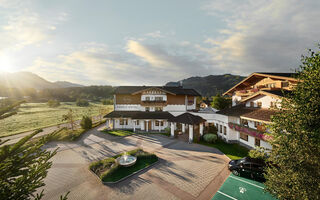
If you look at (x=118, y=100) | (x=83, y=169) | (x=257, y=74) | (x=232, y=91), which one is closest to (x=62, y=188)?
(x=83, y=169)

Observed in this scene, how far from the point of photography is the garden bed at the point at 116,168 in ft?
40.5

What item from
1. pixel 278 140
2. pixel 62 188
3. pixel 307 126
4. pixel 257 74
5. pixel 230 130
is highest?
pixel 257 74

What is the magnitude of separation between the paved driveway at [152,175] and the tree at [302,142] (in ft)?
19.1

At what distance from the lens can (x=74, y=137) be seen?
23.5m

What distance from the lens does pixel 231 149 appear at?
1891 cm

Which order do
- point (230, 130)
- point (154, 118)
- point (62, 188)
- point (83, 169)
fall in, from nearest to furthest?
point (62, 188) < point (83, 169) < point (230, 130) < point (154, 118)

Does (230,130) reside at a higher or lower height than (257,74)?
lower

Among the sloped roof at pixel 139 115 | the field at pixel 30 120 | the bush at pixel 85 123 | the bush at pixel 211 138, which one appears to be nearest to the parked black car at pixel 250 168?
the bush at pixel 211 138

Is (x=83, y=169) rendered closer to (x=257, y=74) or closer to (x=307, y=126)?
(x=307, y=126)

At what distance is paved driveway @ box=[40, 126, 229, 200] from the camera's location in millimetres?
10469

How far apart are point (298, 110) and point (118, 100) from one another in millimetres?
31015

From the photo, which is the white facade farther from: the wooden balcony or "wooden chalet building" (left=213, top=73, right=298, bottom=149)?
the wooden balcony

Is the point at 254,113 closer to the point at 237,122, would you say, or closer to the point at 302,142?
the point at 237,122

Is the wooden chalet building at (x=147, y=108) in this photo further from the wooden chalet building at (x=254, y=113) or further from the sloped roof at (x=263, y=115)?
the sloped roof at (x=263, y=115)
